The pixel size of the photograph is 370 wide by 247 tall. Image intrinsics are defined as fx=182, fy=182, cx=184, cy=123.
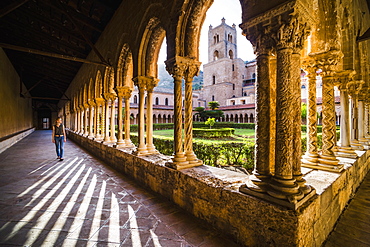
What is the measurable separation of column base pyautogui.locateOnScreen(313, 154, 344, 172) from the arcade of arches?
2 centimetres

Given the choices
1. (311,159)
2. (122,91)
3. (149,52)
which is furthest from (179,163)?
(122,91)

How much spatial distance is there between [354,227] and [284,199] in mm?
1616

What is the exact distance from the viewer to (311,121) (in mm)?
3105

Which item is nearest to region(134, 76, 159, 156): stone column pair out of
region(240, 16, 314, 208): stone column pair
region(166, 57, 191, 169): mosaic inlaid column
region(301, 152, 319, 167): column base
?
region(166, 57, 191, 169): mosaic inlaid column

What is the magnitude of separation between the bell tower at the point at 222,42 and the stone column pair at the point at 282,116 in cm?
3963

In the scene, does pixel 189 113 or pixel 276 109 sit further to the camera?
pixel 189 113

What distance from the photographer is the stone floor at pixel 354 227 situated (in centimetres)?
208

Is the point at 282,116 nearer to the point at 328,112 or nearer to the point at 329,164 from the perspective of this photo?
the point at 329,164

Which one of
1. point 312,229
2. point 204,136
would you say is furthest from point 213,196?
point 204,136

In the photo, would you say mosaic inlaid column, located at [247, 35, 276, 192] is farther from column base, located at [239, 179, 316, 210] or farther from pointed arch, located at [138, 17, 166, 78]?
pointed arch, located at [138, 17, 166, 78]

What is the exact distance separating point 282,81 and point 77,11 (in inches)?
293

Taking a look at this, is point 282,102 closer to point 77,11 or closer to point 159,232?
point 159,232

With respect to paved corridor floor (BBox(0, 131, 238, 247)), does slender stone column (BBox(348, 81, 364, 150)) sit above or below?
above

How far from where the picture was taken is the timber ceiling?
6.11 m
